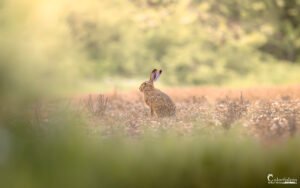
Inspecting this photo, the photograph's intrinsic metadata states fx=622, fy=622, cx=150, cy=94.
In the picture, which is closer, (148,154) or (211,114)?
(148,154)

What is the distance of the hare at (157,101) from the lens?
10.7 ft

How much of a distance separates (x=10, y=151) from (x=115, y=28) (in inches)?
119

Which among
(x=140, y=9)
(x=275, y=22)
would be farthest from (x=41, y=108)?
(x=275, y=22)

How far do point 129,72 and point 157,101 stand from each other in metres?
1.90

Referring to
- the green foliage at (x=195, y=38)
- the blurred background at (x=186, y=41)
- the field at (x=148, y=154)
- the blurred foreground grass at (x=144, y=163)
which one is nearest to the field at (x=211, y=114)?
the field at (x=148, y=154)

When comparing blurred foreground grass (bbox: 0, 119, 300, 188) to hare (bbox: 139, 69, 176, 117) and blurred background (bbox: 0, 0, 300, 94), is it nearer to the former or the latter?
hare (bbox: 139, 69, 176, 117)

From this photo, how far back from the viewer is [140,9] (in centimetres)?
512

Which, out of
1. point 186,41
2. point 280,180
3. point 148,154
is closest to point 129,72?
point 186,41

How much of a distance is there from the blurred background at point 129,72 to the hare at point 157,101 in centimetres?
13

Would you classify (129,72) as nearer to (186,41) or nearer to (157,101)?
(186,41)

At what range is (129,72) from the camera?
17.4 ft

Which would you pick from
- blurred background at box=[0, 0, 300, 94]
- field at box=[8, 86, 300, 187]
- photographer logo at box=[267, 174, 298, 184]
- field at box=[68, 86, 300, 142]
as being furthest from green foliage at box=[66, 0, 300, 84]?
photographer logo at box=[267, 174, 298, 184]

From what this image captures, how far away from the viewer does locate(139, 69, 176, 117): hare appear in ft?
10.7

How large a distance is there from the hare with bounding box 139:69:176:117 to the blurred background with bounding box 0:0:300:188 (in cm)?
13
